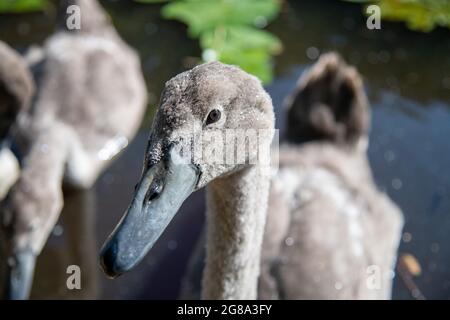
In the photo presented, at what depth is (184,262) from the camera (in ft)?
12.6

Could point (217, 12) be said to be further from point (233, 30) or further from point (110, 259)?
point (110, 259)

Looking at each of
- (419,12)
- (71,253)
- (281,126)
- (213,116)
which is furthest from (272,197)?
(419,12)

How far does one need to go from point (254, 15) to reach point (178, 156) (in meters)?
3.01

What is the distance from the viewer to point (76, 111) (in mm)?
4340

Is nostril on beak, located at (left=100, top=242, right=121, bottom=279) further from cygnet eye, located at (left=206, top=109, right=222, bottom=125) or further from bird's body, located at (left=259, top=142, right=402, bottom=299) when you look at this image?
bird's body, located at (left=259, top=142, right=402, bottom=299)

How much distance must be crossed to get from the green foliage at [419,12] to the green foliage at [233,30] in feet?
2.76

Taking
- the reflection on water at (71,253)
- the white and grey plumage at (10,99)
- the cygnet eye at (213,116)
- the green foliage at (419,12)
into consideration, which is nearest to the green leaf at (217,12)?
the green foliage at (419,12)

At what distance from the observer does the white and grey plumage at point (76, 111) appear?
3812mm

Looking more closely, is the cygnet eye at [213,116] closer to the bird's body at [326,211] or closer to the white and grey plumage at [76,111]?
the bird's body at [326,211]

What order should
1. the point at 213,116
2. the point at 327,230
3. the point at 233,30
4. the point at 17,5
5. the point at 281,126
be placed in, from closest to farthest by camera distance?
1. the point at 213,116
2. the point at 327,230
3. the point at 281,126
4. the point at 233,30
5. the point at 17,5

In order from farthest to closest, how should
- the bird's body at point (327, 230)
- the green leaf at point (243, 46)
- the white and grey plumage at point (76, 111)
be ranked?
the green leaf at point (243, 46), the white and grey plumage at point (76, 111), the bird's body at point (327, 230)

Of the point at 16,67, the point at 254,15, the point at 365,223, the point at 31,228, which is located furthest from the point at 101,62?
the point at 365,223

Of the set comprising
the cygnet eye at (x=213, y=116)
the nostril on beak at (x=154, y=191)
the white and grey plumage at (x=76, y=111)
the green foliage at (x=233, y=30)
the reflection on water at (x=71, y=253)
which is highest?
the green foliage at (x=233, y=30)

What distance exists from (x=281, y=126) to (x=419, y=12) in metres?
1.50
